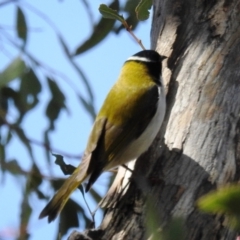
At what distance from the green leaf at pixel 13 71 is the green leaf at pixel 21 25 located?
6.9 inches

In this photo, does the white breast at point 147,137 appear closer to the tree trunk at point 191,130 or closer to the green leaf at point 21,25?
the tree trunk at point 191,130

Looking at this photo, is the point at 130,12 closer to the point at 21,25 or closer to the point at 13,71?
the point at 21,25

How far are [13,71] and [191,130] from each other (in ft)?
3.01

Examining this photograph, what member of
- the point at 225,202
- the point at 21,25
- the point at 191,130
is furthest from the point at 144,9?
the point at 225,202

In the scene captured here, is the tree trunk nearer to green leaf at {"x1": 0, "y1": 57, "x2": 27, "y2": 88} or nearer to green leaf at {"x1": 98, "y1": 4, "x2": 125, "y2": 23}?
green leaf at {"x1": 98, "y1": 4, "x2": 125, "y2": 23}

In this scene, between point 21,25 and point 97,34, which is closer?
point 21,25

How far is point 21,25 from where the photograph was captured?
2.96 meters

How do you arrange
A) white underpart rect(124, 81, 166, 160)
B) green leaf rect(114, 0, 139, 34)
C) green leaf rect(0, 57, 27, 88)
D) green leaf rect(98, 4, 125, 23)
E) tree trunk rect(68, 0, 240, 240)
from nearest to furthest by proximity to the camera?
tree trunk rect(68, 0, 240, 240) → white underpart rect(124, 81, 166, 160) → green leaf rect(0, 57, 27, 88) → green leaf rect(98, 4, 125, 23) → green leaf rect(114, 0, 139, 34)

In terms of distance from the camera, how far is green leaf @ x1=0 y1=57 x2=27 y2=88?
2.53 metres

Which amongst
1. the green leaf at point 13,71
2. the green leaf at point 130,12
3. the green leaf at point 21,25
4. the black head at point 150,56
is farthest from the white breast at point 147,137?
the green leaf at point 130,12

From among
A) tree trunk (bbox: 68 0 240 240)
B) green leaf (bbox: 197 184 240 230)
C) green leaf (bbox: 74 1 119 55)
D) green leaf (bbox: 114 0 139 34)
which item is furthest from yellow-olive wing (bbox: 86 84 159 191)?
green leaf (bbox: 197 184 240 230)

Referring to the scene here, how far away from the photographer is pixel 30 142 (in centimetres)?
258

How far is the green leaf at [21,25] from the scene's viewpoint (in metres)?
2.85

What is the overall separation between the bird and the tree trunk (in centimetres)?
6
